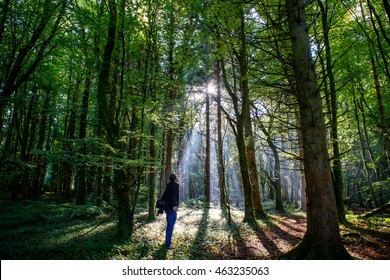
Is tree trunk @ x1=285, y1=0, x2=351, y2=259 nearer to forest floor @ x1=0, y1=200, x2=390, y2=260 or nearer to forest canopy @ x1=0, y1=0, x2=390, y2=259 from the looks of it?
forest canopy @ x1=0, y1=0, x2=390, y2=259

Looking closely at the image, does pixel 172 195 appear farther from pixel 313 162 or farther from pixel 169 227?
pixel 313 162

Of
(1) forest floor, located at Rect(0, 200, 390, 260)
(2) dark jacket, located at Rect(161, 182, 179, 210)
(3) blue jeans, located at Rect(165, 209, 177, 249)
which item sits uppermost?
(2) dark jacket, located at Rect(161, 182, 179, 210)

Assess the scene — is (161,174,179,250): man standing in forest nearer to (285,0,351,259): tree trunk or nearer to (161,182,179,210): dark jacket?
(161,182,179,210): dark jacket

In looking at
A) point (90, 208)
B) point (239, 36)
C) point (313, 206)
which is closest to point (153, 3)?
point (239, 36)

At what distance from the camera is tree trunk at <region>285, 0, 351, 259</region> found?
4152 millimetres

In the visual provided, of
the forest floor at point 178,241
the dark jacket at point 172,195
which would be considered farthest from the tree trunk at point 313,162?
the dark jacket at point 172,195

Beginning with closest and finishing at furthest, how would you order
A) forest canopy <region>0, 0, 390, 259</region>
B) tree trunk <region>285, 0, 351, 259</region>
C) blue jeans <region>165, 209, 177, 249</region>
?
tree trunk <region>285, 0, 351, 259</region> → forest canopy <region>0, 0, 390, 259</region> → blue jeans <region>165, 209, 177, 249</region>

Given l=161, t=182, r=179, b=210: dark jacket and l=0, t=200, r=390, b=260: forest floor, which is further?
l=161, t=182, r=179, b=210: dark jacket

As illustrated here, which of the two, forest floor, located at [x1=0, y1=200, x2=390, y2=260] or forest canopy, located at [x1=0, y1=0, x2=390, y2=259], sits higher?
forest canopy, located at [x1=0, y1=0, x2=390, y2=259]

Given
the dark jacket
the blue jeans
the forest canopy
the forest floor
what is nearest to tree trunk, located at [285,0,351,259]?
the forest canopy

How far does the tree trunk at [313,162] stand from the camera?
4152mm

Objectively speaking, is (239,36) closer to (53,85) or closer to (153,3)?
(153,3)

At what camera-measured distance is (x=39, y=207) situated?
13164 mm

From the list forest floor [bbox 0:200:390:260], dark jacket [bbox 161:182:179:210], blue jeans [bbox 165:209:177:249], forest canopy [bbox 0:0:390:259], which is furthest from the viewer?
dark jacket [bbox 161:182:179:210]
